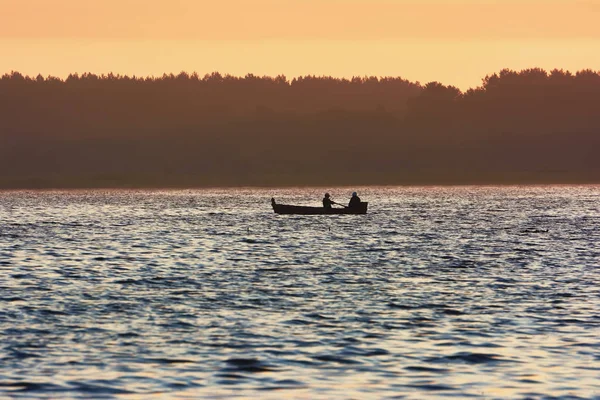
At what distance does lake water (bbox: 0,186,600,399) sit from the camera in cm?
2025

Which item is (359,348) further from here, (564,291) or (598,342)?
(564,291)

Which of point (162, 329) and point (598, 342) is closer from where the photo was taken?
point (598, 342)

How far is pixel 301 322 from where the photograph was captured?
27688 mm

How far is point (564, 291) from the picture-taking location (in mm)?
34375

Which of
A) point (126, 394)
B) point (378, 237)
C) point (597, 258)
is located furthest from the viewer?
point (378, 237)

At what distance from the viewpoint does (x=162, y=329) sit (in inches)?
1046

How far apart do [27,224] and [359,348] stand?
67403 millimetres

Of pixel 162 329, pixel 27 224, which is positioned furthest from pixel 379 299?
pixel 27 224

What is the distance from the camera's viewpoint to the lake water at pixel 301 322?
66.4ft

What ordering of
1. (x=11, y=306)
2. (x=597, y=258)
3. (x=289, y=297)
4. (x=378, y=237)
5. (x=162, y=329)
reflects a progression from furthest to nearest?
1. (x=378, y=237)
2. (x=597, y=258)
3. (x=289, y=297)
4. (x=11, y=306)
5. (x=162, y=329)

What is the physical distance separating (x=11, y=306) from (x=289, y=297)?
25.5ft

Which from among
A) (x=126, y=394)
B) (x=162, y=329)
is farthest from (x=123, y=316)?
(x=126, y=394)

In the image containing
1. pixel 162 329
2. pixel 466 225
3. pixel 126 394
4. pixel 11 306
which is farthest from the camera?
pixel 466 225

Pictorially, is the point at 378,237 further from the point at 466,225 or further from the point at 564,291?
the point at 564,291
